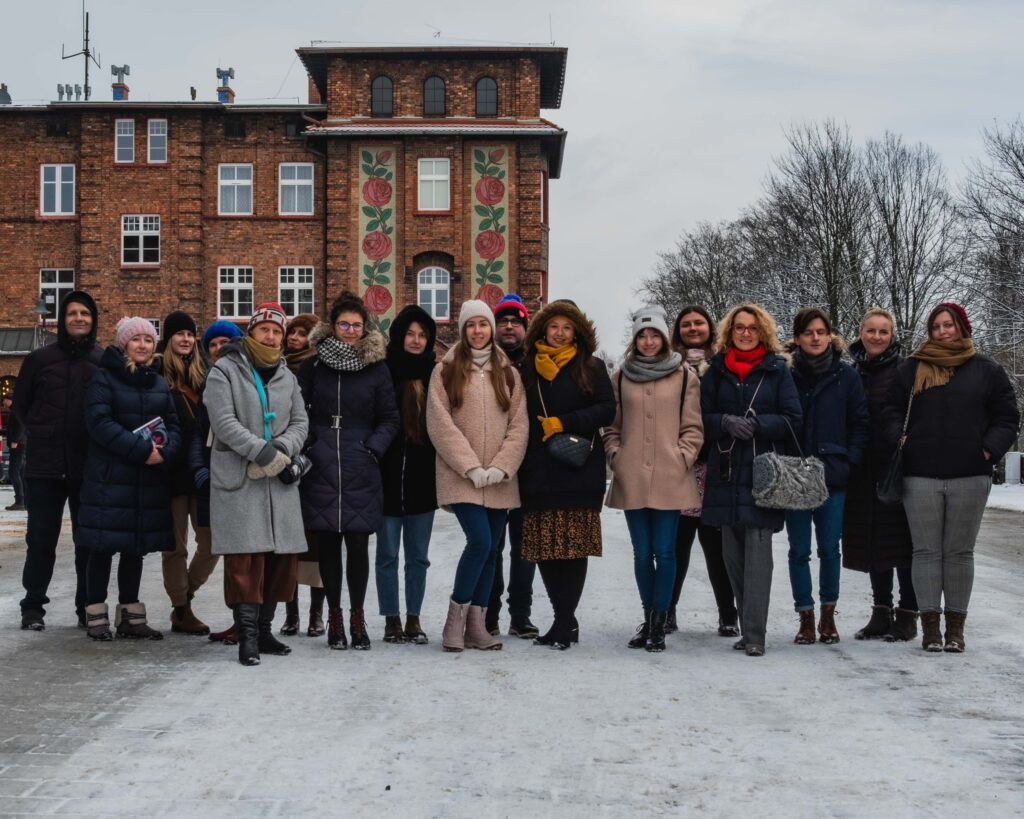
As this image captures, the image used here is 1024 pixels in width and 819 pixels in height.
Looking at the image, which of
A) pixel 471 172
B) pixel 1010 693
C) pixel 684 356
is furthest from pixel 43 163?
pixel 1010 693

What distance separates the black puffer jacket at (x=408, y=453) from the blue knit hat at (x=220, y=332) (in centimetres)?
99

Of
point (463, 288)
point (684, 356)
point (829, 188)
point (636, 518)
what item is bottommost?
point (636, 518)

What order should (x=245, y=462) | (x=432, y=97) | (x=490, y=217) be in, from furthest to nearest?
(x=432, y=97) < (x=490, y=217) < (x=245, y=462)

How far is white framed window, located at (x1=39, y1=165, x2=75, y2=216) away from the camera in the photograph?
1800 inches

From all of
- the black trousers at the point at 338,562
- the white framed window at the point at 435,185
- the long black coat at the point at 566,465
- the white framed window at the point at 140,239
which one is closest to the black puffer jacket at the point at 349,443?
the black trousers at the point at 338,562

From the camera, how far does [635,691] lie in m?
6.56

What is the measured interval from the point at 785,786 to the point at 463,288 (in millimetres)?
38868

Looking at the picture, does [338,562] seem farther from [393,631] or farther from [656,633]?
[656,633]

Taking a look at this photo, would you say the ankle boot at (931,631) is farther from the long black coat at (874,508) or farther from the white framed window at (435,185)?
the white framed window at (435,185)

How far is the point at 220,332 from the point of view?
28.0 feet

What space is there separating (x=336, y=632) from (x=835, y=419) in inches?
131

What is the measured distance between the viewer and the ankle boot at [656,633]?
7820mm

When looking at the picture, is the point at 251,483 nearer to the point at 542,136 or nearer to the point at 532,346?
the point at 532,346

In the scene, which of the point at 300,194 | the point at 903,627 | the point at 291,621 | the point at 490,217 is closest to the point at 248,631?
the point at 291,621
